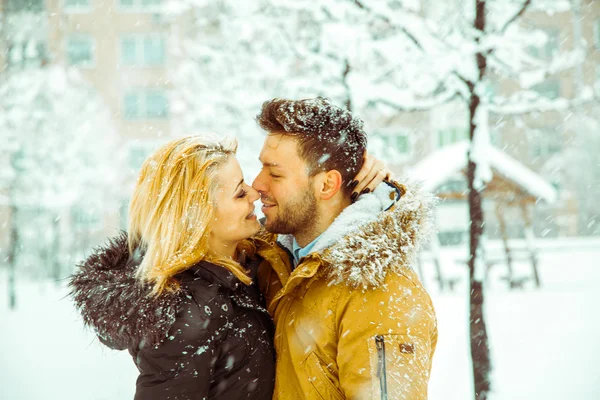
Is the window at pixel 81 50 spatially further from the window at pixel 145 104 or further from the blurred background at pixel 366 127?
the blurred background at pixel 366 127

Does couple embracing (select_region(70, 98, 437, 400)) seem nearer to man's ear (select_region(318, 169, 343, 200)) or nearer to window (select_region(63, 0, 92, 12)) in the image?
man's ear (select_region(318, 169, 343, 200))

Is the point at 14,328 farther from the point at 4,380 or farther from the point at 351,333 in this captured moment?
the point at 351,333

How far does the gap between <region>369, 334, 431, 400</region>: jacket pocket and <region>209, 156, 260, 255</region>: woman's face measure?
2.99 feet

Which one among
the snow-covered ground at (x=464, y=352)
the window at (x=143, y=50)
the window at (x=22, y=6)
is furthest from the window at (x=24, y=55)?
the window at (x=143, y=50)

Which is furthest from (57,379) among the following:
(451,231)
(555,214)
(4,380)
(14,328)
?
(555,214)

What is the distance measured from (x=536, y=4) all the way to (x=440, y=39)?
128 centimetres

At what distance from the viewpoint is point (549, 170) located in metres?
31.4

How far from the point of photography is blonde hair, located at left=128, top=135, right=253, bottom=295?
8.25 feet

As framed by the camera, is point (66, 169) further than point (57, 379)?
Yes

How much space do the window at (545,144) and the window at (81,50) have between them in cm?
2587

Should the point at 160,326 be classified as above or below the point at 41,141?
below

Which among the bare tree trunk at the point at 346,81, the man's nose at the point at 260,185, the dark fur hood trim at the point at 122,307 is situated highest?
the bare tree trunk at the point at 346,81

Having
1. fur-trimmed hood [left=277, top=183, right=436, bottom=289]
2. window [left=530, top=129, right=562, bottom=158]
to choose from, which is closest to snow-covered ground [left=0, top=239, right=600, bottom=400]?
fur-trimmed hood [left=277, top=183, right=436, bottom=289]

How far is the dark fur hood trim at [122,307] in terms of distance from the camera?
7.53 feet
